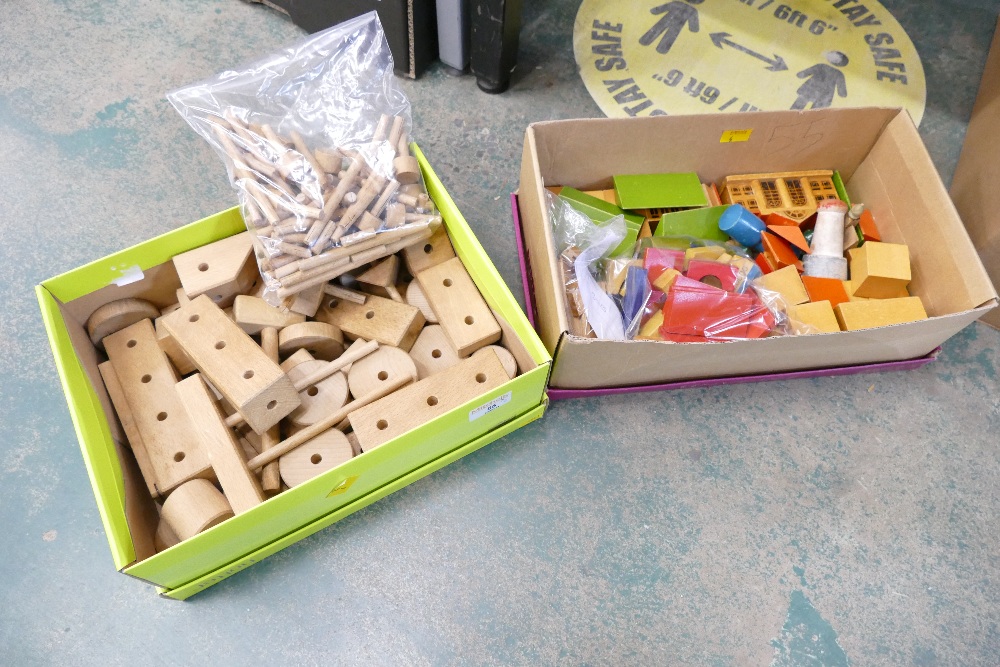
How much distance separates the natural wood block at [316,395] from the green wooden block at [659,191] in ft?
2.14

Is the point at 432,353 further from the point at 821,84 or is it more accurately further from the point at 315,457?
the point at 821,84

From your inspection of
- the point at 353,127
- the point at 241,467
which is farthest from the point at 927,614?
the point at 353,127

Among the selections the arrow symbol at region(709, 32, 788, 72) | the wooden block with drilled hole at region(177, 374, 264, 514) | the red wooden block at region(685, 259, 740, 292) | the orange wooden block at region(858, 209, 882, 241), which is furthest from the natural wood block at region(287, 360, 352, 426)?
the arrow symbol at region(709, 32, 788, 72)

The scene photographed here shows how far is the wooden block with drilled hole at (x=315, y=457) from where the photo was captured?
1.02 m

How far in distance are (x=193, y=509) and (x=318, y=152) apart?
23.1 inches

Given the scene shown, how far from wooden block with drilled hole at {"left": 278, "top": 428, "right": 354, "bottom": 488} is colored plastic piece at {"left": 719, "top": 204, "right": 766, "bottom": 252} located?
812mm

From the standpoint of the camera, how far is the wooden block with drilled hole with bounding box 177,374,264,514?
3.20 feet

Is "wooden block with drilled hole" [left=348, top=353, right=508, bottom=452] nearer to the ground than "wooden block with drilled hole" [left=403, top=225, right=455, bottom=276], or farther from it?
nearer to the ground

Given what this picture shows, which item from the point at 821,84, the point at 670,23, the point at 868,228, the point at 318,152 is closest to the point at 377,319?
the point at 318,152

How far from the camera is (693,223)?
1.30 meters

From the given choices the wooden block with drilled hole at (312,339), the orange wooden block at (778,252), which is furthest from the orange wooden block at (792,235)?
the wooden block with drilled hole at (312,339)

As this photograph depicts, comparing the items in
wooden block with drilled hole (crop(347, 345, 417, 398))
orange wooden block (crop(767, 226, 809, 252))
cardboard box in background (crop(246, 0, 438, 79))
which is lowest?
wooden block with drilled hole (crop(347, 345, 417, 398))

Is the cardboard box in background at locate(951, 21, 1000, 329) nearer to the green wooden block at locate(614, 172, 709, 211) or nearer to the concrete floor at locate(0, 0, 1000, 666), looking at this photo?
the concrete floor at locate(0, 0, 1000, 666)

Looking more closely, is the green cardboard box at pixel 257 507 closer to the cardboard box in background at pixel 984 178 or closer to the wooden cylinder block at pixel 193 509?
the wooden cylinder block at pixel 193 509
